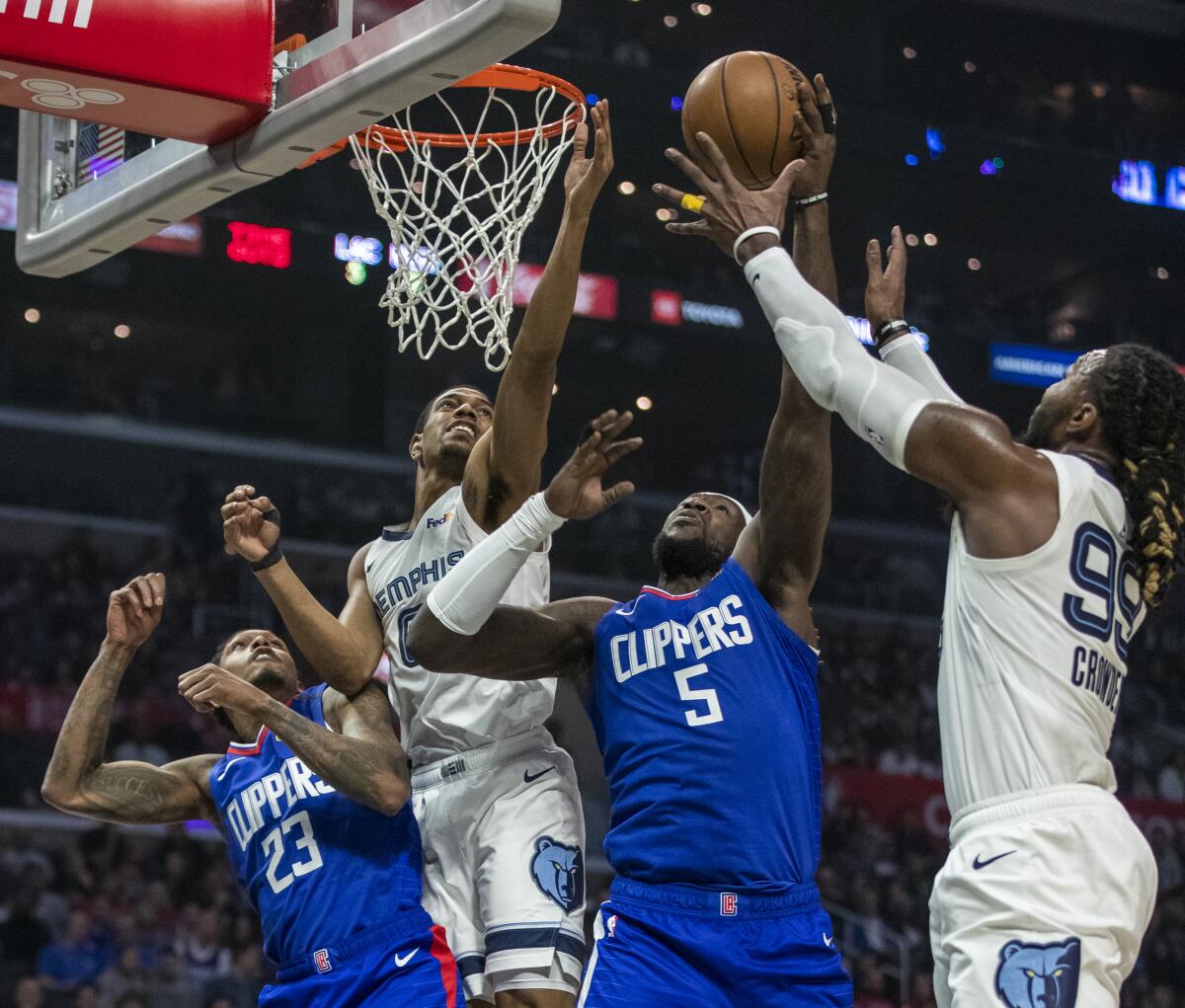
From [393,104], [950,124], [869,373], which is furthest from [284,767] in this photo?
[950,124]

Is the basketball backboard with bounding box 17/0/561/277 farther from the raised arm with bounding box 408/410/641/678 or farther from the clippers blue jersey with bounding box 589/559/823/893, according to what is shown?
the clippers blue jersey with bounding box 589/559/823/893

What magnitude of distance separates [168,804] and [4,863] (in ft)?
24.4

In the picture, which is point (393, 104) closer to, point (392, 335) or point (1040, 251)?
point (392, 335)

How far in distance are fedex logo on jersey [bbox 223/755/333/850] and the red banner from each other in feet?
33.5

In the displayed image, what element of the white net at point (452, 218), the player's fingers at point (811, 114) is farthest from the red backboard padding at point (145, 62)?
the player's fingers at point (811, 114)

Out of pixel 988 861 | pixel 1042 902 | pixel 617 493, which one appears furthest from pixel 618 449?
pixel 1042 902

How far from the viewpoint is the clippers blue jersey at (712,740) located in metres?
3.48

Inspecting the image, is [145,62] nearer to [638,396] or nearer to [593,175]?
[593,175]

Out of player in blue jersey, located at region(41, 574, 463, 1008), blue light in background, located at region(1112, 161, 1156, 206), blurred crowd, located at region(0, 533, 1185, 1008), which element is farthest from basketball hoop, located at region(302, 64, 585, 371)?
blue light in background, located at region(1112, 161, 1156, 206)

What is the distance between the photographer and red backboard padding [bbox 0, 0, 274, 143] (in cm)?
335

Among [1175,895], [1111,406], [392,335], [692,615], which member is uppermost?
[392,335]

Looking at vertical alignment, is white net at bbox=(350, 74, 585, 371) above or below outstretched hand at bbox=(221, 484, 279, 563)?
above

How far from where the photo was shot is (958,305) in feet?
68.6

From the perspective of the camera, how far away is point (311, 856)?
13.5 ft
